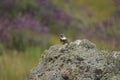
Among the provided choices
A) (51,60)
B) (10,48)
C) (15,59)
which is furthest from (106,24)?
(51,60)

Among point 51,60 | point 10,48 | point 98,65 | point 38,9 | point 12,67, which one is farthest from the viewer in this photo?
point 38,9

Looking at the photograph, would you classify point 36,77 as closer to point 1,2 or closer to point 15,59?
point 15,59

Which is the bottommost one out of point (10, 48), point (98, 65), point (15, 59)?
point (98, 65)

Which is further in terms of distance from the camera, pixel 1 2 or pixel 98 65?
pixel 1 2

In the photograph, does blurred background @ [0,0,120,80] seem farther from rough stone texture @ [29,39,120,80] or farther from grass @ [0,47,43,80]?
rough stone texture @ [29,39,120,80]

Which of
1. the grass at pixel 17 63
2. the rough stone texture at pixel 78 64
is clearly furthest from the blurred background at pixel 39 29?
the rough stone texture at pixel 78 64

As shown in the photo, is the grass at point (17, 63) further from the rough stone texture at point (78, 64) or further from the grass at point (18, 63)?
the rough stone texture at point (78, 64)
